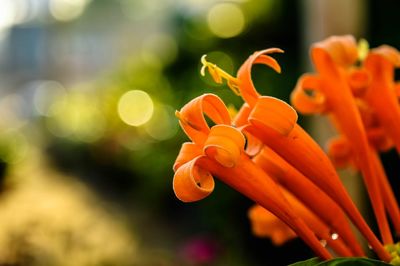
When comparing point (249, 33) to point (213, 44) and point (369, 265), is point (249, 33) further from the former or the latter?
point (369, 265)

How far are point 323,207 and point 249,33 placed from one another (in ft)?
5.86

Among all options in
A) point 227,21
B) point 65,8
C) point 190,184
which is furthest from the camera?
point 65,8

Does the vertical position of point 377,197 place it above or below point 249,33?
above

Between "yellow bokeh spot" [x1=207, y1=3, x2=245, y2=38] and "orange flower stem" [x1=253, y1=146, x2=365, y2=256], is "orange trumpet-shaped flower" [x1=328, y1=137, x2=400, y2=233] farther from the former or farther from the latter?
"yellow bokeh spot" [x1=207, y1=3, x2=245, y2=38]

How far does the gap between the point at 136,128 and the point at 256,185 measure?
9.65 ft

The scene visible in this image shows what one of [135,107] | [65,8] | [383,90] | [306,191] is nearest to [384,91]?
[383,90]

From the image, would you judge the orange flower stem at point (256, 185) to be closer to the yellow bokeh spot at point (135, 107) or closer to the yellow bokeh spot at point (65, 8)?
the yellow bokeh spot at point (135, 107)

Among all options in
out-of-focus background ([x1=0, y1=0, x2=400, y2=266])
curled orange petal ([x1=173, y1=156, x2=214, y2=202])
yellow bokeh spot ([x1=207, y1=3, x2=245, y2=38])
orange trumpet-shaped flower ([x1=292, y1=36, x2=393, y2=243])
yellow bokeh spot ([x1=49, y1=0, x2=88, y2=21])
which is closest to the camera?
curled orange petal ([x1=173, y1=156, x2=214, y2=202])

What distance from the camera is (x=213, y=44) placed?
7.58 ft

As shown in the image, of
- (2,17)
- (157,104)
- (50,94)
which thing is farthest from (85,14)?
(157,104)

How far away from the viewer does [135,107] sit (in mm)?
3324

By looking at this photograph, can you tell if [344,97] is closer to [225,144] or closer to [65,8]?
[225,144]

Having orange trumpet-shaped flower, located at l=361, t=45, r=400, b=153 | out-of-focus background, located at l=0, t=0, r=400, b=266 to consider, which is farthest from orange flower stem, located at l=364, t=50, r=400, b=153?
out-of-focus background, located at l=0, t=0, r=400, b=266

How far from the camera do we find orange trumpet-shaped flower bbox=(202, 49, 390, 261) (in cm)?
43
